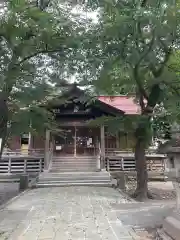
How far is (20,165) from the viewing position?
2130 centimetres

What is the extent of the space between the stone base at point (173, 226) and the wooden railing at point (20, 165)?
52.3 ft

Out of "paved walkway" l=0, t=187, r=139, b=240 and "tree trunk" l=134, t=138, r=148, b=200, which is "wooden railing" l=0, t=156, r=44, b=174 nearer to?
"tree trunk" l=134, t=138, r=148, b=200

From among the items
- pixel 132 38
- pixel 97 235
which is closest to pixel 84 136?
pixel 132 38

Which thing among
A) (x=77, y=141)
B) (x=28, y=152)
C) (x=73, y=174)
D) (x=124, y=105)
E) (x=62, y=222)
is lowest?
(x=62, y=222)

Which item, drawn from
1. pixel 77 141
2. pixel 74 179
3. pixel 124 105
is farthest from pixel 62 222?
pixel 124 105

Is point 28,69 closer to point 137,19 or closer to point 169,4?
point 137,19

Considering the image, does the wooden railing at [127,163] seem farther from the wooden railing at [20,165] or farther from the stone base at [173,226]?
the stone base at [173,226]

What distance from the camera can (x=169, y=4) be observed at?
995 cm

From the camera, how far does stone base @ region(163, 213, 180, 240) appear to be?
17.2ft

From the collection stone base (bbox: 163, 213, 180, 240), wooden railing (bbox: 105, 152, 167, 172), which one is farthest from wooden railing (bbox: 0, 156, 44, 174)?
stone base (bbox: 163, 213, 180, 240)

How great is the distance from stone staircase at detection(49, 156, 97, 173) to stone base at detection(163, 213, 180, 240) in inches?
532

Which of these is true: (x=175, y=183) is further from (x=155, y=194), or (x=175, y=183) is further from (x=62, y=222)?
(x=155, y=194)

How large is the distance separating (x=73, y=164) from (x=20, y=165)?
4.08 metres

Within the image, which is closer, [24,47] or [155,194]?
[24,47]
